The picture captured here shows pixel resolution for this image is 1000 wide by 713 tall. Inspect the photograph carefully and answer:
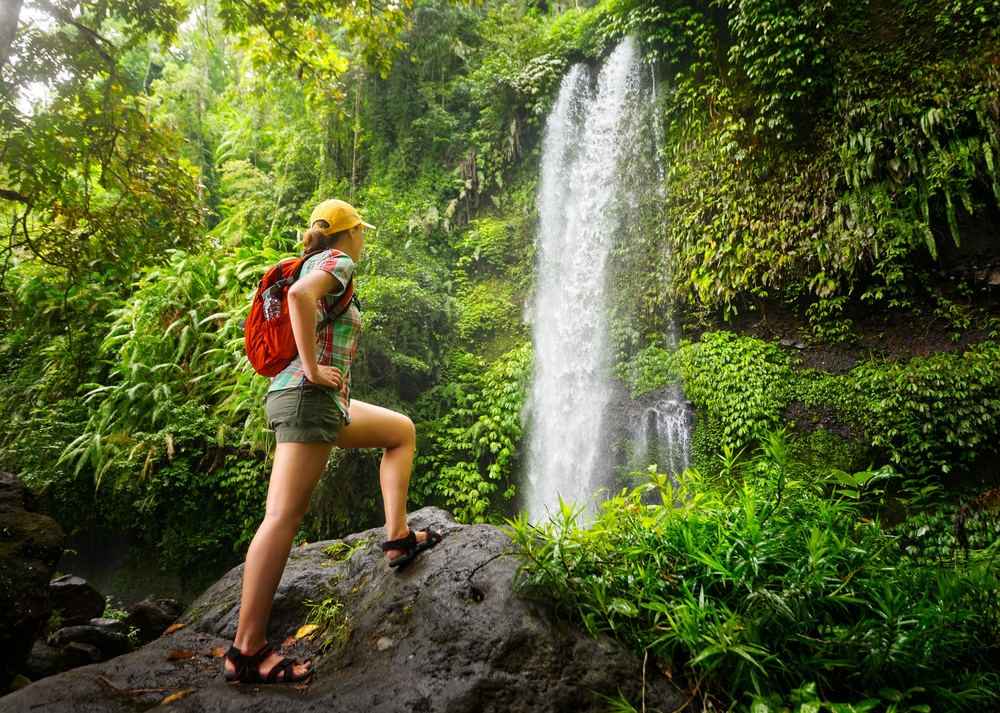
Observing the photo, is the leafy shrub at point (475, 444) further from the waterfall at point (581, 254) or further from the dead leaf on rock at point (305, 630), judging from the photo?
the dead leaf on rock at point (305, 630)

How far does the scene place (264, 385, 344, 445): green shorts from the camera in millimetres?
1899

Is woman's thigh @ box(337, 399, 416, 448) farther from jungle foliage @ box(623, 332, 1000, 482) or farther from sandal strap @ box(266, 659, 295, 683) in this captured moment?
jungle foliage @ box(623, 332, 1000, 482)

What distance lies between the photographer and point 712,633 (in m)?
1.70

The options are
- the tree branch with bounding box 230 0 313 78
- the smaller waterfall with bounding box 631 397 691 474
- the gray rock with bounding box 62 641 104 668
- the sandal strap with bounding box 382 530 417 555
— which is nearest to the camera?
the sandal strap with bounding box 382 530 417 555

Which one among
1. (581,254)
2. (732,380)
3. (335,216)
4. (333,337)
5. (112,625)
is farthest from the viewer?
(581,254)

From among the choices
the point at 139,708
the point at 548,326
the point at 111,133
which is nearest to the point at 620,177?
the point at 548,326

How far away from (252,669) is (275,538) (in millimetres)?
478

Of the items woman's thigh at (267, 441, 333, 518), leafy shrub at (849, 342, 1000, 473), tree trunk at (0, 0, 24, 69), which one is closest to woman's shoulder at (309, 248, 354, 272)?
woman's thigh at (267, 441, 333, 518)

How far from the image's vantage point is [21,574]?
2416 mm

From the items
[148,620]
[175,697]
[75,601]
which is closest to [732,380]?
[175,697]

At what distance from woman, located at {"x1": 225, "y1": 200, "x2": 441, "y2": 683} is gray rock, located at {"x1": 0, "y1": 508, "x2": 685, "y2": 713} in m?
0.15

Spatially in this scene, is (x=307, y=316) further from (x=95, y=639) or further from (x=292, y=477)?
(x=95, y=639)

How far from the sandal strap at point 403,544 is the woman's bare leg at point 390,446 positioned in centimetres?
2

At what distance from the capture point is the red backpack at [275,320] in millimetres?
2033
